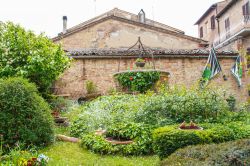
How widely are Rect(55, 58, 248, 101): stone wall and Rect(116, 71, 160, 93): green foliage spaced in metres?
2.89

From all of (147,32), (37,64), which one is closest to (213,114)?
(37,64)

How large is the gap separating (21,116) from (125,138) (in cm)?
264

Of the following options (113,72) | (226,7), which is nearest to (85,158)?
(113,72)

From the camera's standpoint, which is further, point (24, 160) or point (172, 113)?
point (172, 113)

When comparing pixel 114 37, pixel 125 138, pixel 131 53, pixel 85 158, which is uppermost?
pixel 114 37

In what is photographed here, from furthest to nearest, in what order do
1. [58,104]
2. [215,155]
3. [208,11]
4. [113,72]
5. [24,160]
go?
[208,11]
[113,72]
[58,104]
[24,160]
[215,155]

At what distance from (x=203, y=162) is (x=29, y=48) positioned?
8.08 m

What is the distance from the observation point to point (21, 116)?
6551mm

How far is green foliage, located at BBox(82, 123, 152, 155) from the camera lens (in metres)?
6.47

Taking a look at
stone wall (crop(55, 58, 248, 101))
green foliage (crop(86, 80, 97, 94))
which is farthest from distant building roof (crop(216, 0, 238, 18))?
green foliage (crop(86, 80, 97, 94))

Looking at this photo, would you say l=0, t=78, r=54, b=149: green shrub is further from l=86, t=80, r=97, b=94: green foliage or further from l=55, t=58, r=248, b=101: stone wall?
l=55, t=58, r=248, b=101: stone wall

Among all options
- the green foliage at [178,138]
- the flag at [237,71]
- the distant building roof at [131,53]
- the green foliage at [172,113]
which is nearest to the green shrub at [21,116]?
the green foliage at [172,113]

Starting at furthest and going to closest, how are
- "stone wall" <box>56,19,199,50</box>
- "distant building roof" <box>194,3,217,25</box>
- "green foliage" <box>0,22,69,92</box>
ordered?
1. "distant building roof" <box>194,3,217,25</box>
2. "stone wall" <box>56,19,199,50</box>
3. "green foliage" <box>0,22,69,92</box>

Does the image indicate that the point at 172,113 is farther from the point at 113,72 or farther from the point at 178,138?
the point at 113,72
